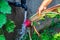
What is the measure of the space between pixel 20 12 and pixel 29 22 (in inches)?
19.5

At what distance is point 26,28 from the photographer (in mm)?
1965

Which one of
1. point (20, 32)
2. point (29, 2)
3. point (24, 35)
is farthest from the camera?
point (29, 2)

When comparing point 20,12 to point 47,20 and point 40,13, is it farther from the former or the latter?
point 40,13

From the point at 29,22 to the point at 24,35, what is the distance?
25cm

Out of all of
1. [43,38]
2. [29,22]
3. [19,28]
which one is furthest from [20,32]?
[29,22]

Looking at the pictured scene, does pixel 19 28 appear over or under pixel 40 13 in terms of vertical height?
under

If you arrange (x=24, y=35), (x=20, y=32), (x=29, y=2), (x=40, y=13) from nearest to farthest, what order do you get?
(x=40, y=13) → (x=24, y=35) → (x=20, y=32) → (x=29, y=2)

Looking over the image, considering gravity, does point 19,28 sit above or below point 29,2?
below

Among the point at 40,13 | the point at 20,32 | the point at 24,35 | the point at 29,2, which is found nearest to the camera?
the point at 40,13

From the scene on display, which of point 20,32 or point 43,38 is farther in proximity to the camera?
point 20,32

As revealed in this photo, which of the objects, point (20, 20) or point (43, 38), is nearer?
point (43, 38)

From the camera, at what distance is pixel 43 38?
6.90 ft

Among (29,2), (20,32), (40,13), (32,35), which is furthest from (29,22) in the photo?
(29,2)

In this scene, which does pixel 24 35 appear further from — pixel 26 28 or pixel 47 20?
pixel 47 20
